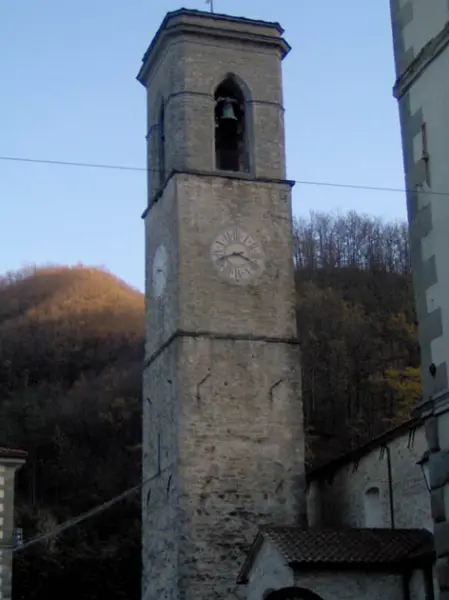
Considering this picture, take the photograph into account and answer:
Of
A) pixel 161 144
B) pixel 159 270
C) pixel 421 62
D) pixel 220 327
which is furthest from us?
pixel 161 144

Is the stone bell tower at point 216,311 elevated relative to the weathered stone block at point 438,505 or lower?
elevated

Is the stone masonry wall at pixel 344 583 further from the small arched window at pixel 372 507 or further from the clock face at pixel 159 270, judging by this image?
the clock face at pixel 159 270

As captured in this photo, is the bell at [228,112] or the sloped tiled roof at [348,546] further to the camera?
the bell at [228,112]

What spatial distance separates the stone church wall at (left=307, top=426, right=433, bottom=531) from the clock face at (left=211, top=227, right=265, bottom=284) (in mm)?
4122

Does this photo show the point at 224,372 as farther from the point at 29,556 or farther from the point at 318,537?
the point at 29,556

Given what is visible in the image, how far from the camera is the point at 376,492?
17.8 m

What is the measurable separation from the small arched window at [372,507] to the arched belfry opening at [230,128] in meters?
7.23

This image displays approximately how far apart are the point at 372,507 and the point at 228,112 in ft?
27.7

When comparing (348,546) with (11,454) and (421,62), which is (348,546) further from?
(421,62)

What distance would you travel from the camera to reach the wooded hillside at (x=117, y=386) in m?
32.3

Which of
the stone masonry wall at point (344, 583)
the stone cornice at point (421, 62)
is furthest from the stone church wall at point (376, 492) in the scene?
the stone cornice at point (421, 62)

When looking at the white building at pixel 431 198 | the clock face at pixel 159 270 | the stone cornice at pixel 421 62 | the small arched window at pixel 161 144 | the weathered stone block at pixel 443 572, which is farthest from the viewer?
the small arched window at pixel 161 144

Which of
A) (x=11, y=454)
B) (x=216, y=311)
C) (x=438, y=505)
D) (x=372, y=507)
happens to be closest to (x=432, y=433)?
(x=438, y=505)

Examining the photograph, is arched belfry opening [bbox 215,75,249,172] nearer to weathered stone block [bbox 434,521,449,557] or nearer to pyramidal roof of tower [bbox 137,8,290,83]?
pyramidal roof of tower [bbox 137,8,290,83]
